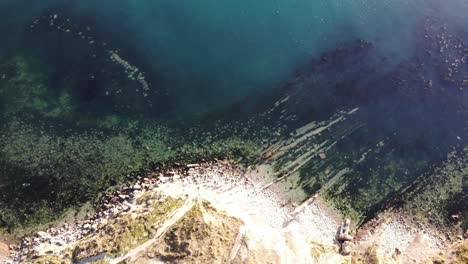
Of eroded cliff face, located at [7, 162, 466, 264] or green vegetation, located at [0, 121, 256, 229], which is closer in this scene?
eroded cliff face, located at [7, 162, 466, 264]

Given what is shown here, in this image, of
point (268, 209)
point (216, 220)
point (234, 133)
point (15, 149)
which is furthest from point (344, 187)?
point (15, 149)

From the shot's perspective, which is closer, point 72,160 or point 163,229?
point 163,229

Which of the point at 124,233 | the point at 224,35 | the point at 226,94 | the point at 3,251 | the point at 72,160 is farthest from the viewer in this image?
the point at 224,35

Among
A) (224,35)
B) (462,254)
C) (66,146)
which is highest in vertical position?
(224,35)

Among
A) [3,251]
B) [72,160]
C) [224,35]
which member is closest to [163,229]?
[72,160]

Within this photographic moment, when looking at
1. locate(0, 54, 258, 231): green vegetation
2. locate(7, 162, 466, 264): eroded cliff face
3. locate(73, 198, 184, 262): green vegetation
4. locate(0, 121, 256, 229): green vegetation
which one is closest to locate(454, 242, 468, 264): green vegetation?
locate(7, 162, 466, 264): eroded cliff face

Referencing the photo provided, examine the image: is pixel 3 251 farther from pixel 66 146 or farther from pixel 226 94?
pixel 226 94

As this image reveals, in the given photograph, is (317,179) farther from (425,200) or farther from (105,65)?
(105,65)

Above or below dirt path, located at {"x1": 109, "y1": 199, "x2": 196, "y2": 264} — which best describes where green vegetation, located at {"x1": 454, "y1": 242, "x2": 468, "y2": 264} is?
below

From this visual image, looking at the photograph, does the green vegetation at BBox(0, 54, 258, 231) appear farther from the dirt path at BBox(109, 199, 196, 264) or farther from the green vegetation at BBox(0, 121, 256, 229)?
the dirt path at BBox(109, 199, 196, 264)
